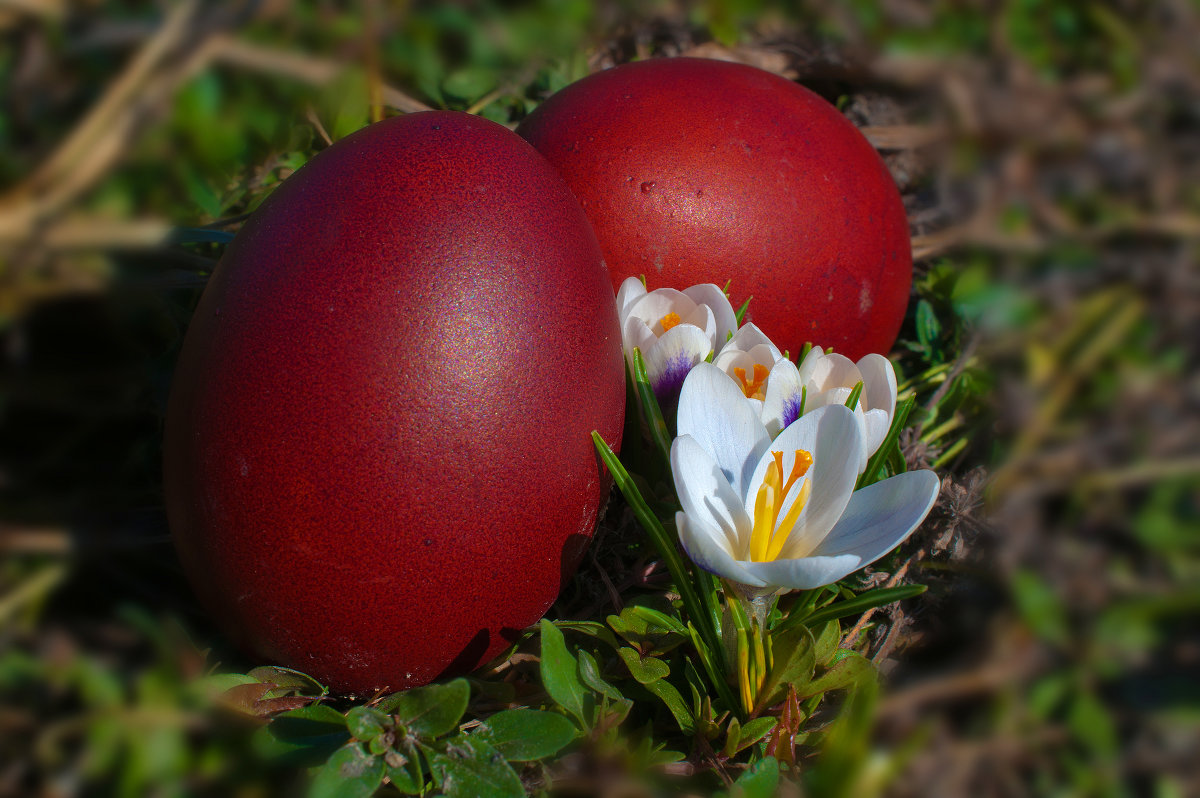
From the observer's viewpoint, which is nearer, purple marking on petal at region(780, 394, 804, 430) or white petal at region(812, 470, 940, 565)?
white petal at region(812, 470, 940, 565)

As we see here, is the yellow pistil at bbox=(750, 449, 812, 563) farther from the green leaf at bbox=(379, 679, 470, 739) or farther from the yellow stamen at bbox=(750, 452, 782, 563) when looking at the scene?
the green leaf at bbox=(379, 679, 470, 739)

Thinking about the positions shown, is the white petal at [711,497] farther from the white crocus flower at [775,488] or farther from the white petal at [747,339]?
the white petal at [747,339]

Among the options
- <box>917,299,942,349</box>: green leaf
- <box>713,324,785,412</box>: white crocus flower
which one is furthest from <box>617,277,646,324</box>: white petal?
<box>917,299,942,349</box>: green leaf

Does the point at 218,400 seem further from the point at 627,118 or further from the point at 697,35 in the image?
the point at 697,35

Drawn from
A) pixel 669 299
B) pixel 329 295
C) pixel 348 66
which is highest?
pixel 348 66

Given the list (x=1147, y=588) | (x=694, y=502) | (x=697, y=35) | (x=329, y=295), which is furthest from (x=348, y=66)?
(x=697, y=35)

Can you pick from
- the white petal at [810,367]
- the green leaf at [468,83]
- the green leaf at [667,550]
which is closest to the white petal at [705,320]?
the white petal at [810,367]

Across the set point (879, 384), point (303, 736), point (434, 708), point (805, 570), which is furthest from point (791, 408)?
point (303, 736)
